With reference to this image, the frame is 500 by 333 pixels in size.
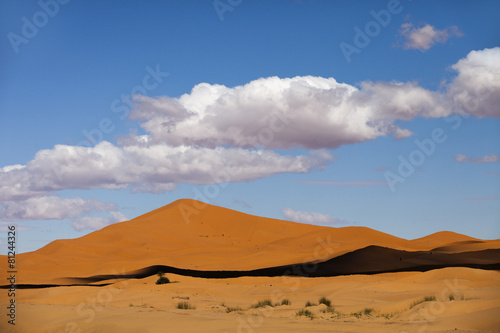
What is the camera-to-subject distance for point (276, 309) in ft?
55.8

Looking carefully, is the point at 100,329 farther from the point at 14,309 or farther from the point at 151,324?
the point at 14,309

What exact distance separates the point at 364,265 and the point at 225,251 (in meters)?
18.3

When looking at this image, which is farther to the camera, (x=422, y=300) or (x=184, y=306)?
(x=184, y=306)

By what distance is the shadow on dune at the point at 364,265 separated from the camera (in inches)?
1422

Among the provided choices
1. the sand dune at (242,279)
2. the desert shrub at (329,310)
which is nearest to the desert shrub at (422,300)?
the sand dune at (242,279)

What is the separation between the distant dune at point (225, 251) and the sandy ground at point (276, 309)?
11.3m

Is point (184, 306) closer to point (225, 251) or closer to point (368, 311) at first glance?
point (368, 311)

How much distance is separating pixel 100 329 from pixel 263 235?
56.6m

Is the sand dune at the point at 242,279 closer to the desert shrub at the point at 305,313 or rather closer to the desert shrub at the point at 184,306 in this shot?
the desert shrub at the point at 305,313

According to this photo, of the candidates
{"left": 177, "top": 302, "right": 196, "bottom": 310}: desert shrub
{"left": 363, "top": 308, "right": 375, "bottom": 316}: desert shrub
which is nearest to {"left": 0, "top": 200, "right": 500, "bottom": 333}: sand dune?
{"left": 363, "top": 308, "right": 375, "bottom": 316}: desert shrub

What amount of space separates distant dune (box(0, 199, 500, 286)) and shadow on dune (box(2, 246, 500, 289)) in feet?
0.23

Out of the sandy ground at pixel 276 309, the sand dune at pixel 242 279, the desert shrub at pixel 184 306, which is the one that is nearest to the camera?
the sandy ground at pixel 276 309

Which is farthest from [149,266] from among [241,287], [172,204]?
[172,204]

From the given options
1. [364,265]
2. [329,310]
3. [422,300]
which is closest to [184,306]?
[329,310]
